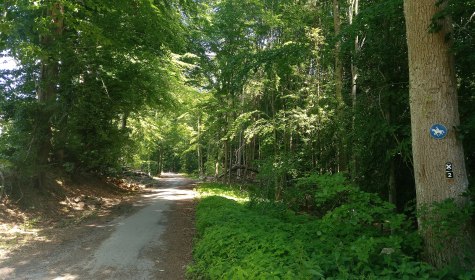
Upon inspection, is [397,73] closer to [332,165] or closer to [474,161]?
[474,161]

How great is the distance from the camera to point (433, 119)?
14.3ft

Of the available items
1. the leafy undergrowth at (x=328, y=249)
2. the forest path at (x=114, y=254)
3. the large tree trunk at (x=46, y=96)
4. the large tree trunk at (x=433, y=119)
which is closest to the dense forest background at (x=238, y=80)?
the large tree trunk at (x=46, y=96)

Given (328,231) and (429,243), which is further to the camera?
(328,231)

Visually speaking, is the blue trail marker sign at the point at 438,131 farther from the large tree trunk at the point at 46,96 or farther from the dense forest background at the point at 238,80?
the large tree trunk at the point at 46,96

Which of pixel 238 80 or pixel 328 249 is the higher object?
pixel 238 80

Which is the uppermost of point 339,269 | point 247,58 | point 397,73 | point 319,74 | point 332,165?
point 319,74

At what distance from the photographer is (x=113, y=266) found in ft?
21.2

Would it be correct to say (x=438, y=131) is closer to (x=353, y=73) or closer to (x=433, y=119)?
(x=433, y=119)

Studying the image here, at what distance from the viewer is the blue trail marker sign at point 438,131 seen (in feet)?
14.1

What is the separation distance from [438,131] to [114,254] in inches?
248

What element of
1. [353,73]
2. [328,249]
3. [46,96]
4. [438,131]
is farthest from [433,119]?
[46,96]

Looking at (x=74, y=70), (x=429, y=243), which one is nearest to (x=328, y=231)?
(x=429, y=243)

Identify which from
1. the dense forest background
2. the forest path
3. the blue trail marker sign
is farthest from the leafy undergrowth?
the dense forest background

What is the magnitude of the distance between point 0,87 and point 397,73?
41.5 feet
